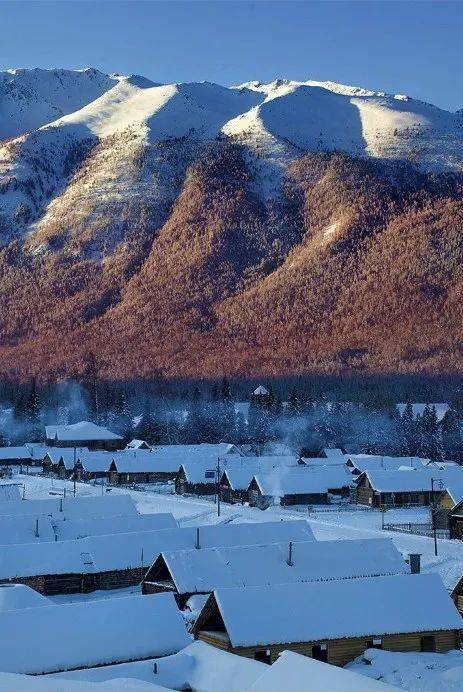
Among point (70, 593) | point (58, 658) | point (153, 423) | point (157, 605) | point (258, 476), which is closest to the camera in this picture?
point (58, 658)

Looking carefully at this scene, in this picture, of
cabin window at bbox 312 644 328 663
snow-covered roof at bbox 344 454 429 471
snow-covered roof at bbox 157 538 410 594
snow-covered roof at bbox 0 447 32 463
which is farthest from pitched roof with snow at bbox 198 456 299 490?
cabin window at bbox 312 644 328 663

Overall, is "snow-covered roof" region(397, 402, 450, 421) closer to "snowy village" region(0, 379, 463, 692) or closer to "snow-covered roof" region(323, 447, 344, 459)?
"snow-covered roof" region(323, 447, 344, 459)

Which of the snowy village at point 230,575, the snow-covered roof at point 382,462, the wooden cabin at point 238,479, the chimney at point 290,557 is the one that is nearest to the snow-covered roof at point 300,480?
the snowy village at point 230,575

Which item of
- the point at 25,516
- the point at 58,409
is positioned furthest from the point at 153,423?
the point at 25,516

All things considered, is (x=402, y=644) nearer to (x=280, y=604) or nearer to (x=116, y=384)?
(x=280, y=604)

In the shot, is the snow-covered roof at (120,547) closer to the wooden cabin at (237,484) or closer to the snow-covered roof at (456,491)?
the snow-covered roof at (456,491)
